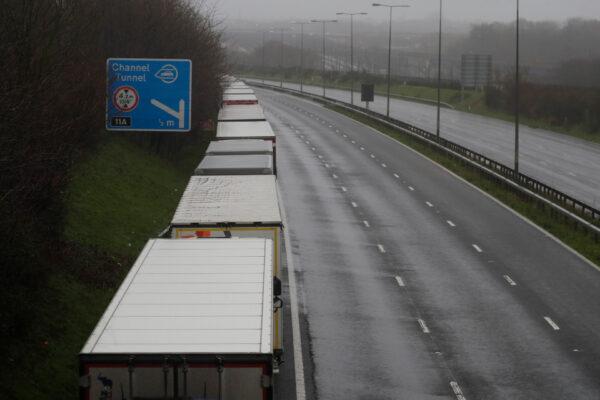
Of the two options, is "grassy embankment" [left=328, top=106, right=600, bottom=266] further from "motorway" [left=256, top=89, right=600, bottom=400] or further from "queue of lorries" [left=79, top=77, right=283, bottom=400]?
"queue of lorries" [left=79, top=77, right=283, bottom=400]

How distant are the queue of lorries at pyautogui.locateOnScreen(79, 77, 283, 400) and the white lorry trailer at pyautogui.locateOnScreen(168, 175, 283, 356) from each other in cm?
2

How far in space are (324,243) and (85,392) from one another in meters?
24.6

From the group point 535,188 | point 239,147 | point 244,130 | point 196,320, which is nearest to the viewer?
point 196,320

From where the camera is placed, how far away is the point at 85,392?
12.1 meters

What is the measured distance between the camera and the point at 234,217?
21.2 m

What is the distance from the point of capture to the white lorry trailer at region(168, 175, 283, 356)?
67.5 ft

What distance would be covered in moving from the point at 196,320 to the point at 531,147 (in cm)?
6382

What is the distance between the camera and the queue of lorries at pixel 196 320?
12008 millimetres

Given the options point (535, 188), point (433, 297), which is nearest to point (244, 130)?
point (535, 188)

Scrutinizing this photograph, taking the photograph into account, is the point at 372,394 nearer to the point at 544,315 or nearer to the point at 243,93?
the point at 544,315

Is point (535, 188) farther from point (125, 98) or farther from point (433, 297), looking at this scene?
point (125, 98)

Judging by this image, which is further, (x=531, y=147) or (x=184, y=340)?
(x=531, y=147)

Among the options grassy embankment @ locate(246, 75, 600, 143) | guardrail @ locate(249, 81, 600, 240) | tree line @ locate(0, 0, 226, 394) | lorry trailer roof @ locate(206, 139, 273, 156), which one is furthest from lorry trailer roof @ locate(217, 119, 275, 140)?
grassy embankment @ locate(246, 75, 600, 143)

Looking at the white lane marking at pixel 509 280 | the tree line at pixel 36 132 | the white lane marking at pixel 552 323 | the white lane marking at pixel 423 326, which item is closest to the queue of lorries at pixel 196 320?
the tree line at pixel 36 132
